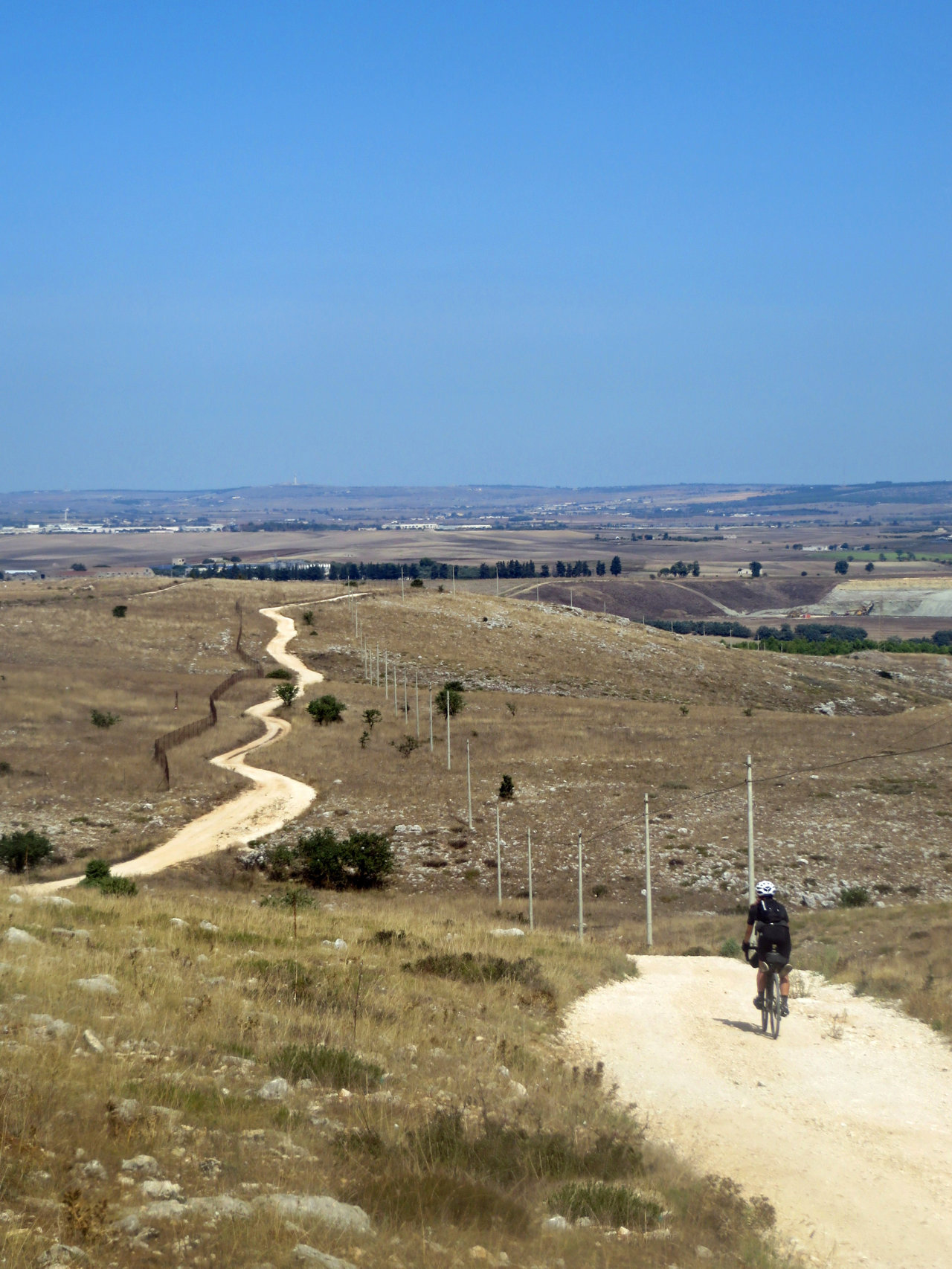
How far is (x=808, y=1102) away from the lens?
12742 mm

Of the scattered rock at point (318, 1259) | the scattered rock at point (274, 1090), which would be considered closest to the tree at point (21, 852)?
the scattered rock at point (274, 1090)

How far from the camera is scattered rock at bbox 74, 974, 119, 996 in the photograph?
12520 mm

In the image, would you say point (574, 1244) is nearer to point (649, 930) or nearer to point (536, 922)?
point (649, 930)

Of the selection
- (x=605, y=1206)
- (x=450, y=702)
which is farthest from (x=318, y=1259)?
(x=450, y=702)

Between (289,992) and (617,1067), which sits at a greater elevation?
(289,992)

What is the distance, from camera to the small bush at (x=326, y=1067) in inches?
436

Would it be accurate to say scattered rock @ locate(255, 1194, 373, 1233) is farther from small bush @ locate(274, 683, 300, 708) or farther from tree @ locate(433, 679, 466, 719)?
small bush @ locate(274, 683, 300, 708)

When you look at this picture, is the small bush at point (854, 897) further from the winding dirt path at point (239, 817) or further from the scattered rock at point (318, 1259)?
the scattered rock at point (318, 1259)

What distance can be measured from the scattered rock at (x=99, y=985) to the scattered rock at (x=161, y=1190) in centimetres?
501

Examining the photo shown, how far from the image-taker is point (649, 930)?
25453mm

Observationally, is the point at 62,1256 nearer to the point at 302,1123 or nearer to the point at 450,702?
the point at 302,1123

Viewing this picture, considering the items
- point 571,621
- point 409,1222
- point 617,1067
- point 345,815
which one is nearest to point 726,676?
point 571,621

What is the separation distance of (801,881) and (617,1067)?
27787 millimetres

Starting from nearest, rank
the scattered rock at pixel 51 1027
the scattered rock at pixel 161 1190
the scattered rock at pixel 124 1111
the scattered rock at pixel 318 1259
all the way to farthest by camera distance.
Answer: the scattered rock at pixel 318 1259 → the scattered rock at pixel 161 1190 → the scattered rock at pixel 124 1111 → the scattered rock at pixel 51 1027
